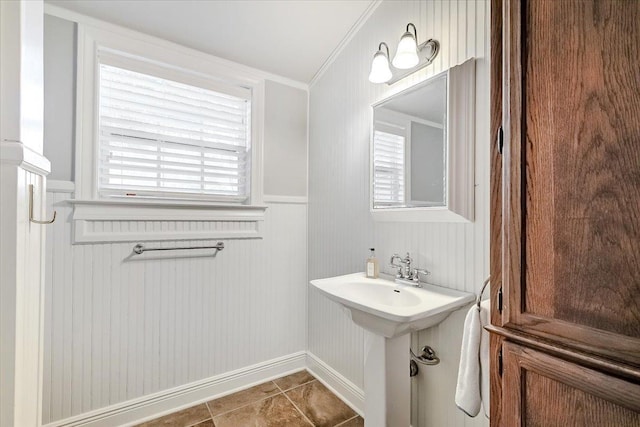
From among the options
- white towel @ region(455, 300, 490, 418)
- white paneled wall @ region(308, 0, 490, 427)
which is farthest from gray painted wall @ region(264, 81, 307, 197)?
white towel @ region(455, 300, 490, 418)

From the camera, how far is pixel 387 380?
4.08ft

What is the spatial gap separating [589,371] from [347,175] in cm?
150

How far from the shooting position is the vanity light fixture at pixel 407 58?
1.35 m

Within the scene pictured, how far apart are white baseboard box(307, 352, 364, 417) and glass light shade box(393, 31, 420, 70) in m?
1.86

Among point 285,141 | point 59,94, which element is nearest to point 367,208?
point 285,141

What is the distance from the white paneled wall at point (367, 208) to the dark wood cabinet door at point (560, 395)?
2.07 feet

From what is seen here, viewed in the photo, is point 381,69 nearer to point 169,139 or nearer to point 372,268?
point 372,268

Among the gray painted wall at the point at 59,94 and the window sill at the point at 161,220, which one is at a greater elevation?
the gray painted wall at the point at 59,94

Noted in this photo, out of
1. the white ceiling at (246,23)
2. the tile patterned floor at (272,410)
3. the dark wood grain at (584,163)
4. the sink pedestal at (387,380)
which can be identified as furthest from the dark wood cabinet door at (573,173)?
the tile patterned floor at (272,410)

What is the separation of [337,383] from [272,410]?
1.47ft

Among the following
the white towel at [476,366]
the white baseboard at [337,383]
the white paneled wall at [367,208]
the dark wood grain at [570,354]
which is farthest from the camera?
the white baseboard at [337,383]

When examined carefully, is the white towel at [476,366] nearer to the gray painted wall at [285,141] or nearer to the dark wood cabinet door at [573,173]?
the dark wood cabinet door at [573,173]

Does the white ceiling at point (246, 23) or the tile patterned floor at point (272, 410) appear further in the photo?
the tile patterned floor at point (272, 410)

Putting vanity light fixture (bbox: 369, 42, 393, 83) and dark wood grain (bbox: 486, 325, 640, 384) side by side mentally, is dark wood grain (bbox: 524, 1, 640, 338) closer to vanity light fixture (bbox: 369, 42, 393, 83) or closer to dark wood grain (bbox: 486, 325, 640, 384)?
dark wood grain (bbox: 486, 325, 640, 384)
